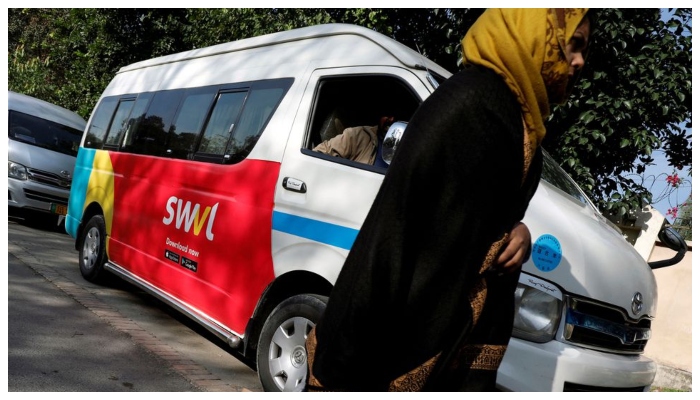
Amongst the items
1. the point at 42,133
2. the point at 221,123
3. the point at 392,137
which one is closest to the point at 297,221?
the point at 392,137

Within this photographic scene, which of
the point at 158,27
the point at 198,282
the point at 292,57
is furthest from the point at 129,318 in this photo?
the point at 158,27

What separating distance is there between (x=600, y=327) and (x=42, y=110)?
11316 millimetres

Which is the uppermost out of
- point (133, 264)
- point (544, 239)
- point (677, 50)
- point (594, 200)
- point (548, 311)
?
point (677, 50)

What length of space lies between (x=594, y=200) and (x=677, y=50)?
5.77 ft

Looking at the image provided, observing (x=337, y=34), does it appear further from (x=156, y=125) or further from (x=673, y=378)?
(x=673, y=378)

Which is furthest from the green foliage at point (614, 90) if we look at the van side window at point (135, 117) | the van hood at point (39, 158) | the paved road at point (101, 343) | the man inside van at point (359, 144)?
the van hood at point (39, 158)

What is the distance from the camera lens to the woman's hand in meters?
1.64

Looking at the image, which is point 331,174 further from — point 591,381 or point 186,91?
point 186,91

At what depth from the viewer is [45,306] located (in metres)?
5.57

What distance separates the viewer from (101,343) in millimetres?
4820

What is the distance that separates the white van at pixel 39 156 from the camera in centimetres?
1082

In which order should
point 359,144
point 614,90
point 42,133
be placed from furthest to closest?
1. point 42,133
2. point 614,90
3. point 359,144

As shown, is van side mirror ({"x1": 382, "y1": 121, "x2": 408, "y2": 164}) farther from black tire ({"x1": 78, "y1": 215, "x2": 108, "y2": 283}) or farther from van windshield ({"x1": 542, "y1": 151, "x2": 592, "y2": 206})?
black tire ({"x1": 78, "y1": 215, "x2": 108, "y2": 283})

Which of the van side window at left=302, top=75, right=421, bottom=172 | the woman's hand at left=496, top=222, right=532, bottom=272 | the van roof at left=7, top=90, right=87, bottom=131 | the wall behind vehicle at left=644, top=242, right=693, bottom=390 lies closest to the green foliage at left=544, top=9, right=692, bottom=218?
the wall behind vehicle at left=644, top=242, right=693, bottom=390
